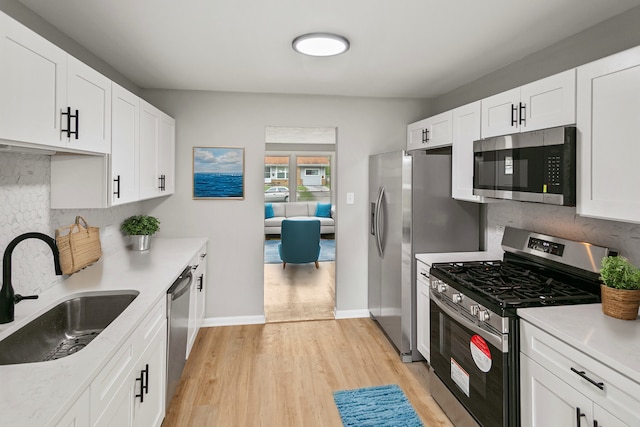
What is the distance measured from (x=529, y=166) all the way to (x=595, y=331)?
3.14 ft

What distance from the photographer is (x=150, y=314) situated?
1.89 m

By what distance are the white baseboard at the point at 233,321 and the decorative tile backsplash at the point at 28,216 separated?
5.98ft

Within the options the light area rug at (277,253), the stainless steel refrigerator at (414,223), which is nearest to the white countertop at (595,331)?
the stainless steel refrigerator at (414,223)

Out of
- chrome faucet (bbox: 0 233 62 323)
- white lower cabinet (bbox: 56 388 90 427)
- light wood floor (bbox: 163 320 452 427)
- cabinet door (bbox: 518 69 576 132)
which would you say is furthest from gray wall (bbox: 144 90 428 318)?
white lower cabinet (bbox: 56 388 90 427)

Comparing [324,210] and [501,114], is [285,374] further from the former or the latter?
[324,210]

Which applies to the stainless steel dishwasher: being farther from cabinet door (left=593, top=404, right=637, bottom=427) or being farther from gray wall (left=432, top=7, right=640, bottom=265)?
gray wall (left=432, top=7, right=640, bottom=265)

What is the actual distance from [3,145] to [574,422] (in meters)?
2.49

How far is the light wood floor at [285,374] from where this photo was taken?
2.39 metres

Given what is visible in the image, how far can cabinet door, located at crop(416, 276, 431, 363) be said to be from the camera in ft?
9.21

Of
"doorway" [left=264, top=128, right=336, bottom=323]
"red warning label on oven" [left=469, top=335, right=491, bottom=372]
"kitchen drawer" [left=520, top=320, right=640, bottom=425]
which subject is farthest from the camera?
"doorway" [left=264, top=128, right=336, bottom=323]

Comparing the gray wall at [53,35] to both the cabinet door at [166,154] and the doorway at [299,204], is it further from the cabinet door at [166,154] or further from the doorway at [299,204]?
the doorway at [299,204]

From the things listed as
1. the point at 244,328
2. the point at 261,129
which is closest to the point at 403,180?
Answer: the point at 261,129

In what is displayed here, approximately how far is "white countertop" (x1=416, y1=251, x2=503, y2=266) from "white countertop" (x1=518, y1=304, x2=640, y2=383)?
40.4 inches

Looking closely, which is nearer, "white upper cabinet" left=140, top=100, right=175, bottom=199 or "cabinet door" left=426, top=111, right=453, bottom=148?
"white upper cabinet" left=140, top=100, right=175, bottom=199
